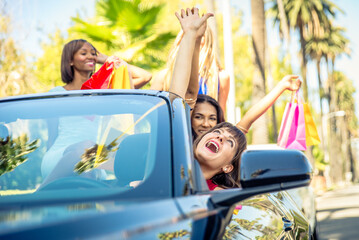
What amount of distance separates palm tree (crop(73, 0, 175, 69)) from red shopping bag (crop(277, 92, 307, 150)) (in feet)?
35.1

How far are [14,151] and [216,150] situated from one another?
0.99 metres

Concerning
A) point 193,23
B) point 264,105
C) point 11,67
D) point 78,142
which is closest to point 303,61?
point 11,67

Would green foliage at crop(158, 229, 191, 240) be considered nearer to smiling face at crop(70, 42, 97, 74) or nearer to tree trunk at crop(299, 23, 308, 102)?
smiling face at crop(70, 42, 97, 74)

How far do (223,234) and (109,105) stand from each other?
824mm

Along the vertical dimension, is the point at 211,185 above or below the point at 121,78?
below

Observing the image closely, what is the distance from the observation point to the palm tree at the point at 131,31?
14.9m

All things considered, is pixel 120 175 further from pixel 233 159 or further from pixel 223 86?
pixel 223 86

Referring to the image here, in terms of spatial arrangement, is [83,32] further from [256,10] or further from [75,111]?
[75,111]

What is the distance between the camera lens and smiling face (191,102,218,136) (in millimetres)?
3682

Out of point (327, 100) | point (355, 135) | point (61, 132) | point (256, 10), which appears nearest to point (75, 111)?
point (61, 132)

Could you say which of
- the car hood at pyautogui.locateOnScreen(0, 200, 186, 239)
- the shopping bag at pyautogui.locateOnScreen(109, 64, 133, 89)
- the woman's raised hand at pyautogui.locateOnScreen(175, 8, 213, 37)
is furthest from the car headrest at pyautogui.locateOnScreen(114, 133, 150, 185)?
the shopping bag at pyautogui.locateOnScreen(109, 64, 133, 89)

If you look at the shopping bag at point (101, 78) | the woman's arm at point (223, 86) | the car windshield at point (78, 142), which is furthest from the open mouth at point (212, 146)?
the woman's arm at point (223, 86)

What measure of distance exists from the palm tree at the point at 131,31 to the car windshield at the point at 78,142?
1275 cm

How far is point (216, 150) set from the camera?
261 cm
